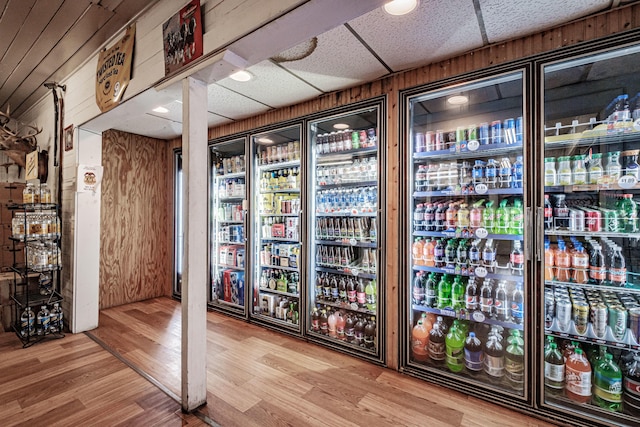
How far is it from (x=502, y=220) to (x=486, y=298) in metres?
0.61

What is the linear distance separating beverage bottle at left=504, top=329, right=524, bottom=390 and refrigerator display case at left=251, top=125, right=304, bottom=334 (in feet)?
6.39

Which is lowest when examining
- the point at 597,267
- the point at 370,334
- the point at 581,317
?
the point at 370,334

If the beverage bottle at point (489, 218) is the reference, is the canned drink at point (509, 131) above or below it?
above

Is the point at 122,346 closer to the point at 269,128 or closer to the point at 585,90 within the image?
the point at 269,128

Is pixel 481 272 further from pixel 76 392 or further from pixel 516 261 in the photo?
pixel 76 392

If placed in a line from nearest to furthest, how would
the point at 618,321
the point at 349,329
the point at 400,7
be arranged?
the point at 400,7, the point at 618,321, the point at 349,329

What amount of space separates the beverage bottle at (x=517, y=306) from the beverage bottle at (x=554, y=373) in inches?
10.9

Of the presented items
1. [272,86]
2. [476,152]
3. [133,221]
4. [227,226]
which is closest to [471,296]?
[476,152]

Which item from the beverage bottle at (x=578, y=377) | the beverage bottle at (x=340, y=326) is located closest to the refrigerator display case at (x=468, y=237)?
the beverage bottle at (x=578, y=377)

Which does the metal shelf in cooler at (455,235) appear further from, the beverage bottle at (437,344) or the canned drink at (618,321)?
the beverage bottle at (437,344)

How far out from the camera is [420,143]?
103 inches

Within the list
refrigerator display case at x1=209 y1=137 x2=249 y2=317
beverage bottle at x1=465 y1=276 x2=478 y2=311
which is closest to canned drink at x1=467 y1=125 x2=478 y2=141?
beverage bottle at x1=465 y1=276 x2=478 y2=311

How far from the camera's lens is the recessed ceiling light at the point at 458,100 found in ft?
8.38

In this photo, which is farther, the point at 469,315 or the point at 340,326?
the point at 340,326
